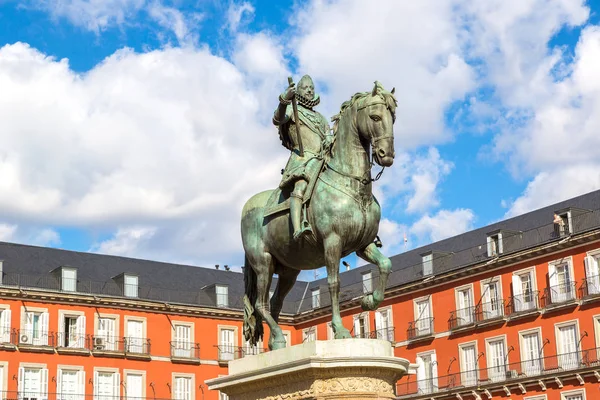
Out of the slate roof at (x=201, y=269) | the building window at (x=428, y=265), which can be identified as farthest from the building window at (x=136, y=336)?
the building window at (x=428, y=265)

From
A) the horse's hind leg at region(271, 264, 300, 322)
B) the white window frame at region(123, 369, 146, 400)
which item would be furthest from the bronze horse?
the white window frame at region(123, 369, 146, 400)

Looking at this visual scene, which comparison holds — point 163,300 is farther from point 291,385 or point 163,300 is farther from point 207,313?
point 291,385

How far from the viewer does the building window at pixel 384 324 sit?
2736 inches

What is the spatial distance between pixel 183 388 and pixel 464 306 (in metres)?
19.6

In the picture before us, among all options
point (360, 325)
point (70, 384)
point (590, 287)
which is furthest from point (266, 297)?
point (360, 325)

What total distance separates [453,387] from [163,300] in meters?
20.3

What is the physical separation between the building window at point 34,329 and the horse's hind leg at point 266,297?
53.2 m

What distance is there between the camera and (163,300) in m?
72.2

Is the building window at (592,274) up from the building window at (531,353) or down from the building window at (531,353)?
up

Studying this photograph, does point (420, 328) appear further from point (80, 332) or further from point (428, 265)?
point (80, 332)

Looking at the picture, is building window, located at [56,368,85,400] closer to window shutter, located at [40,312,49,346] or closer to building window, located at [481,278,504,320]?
window shutter, located at [40,312,49,346]

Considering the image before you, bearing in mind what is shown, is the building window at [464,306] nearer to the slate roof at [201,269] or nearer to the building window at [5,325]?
the slate roof at [201,269]

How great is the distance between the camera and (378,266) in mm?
14055

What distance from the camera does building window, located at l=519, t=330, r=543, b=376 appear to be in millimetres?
59625
